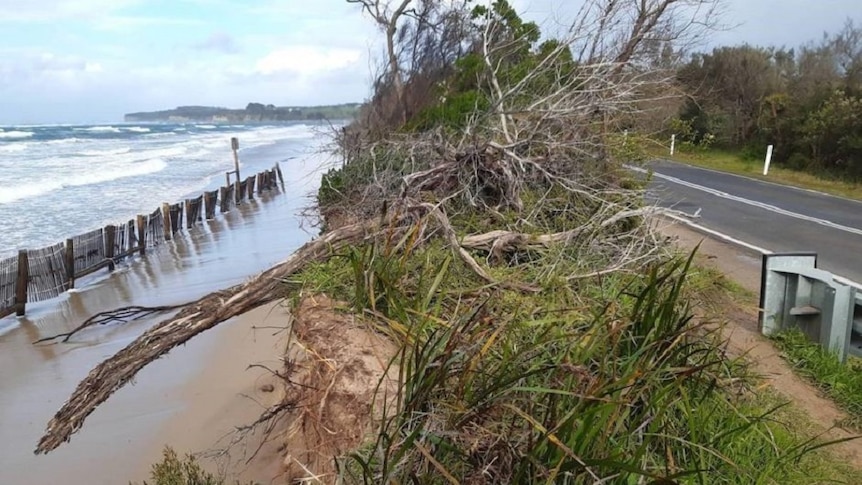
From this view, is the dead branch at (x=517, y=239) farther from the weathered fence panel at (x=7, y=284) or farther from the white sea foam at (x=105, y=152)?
the white sea foam at (x=105, y=152)

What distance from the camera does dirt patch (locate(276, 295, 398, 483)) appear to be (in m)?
2.98

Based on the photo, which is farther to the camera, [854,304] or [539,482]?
[854,304]

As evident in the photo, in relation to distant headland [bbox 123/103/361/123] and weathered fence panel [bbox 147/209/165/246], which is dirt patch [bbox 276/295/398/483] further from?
distant headland [bbox 123/103/361/123]

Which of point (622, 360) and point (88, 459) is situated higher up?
point (622, 360)

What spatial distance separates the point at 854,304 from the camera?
13.7 ft

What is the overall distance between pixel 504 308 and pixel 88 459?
4.21 meters

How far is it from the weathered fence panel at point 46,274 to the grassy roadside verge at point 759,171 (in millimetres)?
11303

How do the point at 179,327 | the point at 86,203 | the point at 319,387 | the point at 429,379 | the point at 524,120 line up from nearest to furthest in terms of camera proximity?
1. the point at 429,379
2. the point at 319,387
3. the point at 179,327
4. the point at 524,120
5. the point at 86,203

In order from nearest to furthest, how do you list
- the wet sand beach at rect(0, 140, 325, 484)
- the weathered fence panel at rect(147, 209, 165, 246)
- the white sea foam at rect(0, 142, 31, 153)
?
the wet sand beach at rect(0, 140, 325, 484), the weathered fence panel at rect(147, 209, 165, 246), the white sea foam at rect(0, 142, 31, 153)

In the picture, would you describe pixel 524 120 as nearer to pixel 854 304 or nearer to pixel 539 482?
pixel 854 304

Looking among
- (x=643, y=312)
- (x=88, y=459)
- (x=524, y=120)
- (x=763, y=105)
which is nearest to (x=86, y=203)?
(x=88, y=459)

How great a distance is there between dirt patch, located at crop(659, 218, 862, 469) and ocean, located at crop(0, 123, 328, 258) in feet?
28.4

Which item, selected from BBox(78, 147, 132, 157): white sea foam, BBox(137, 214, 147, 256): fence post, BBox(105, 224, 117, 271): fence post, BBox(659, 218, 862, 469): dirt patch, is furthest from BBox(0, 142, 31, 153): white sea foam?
BBox(659, 218, 862, 469): dirt patch

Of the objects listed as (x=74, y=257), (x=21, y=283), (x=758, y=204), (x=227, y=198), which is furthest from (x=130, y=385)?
(x=227, y=198)
